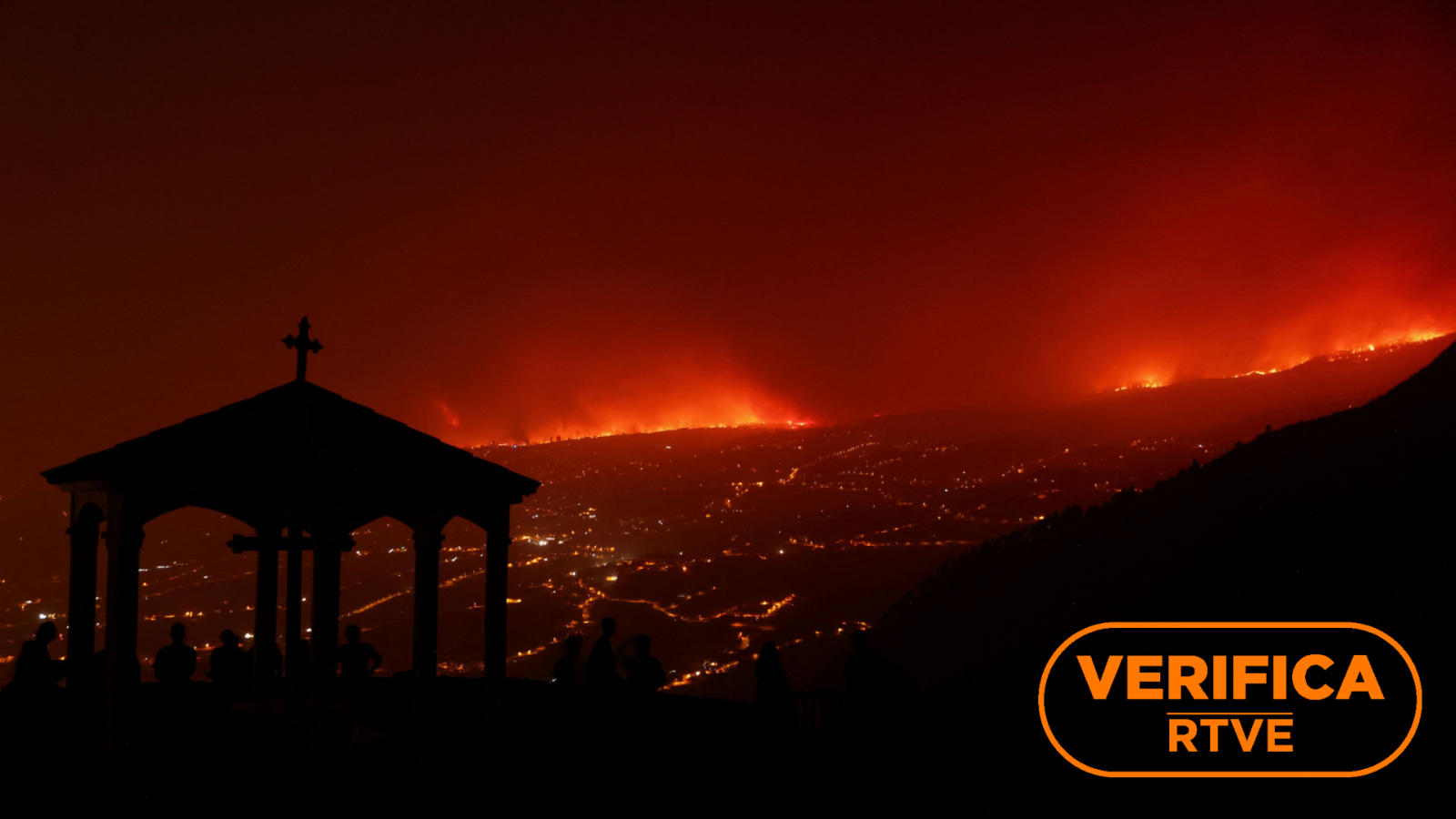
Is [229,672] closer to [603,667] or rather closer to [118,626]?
[118,626]

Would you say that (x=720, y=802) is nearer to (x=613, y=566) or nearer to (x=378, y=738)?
(x=378, y=738)

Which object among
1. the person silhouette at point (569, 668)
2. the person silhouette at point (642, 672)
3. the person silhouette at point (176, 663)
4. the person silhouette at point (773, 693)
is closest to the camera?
the person silhouette at point (773, 693)

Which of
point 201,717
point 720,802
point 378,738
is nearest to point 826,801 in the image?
point 720,802

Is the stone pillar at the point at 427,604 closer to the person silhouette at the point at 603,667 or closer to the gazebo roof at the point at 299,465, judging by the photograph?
the gazebo roof at the point at 299,465

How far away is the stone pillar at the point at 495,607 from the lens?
41.6ft

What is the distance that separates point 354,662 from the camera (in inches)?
562

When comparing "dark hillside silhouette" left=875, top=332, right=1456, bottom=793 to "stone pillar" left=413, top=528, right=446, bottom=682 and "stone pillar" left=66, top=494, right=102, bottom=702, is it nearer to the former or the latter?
"stone pillar" left=413, top=528, right=446, bottom=682

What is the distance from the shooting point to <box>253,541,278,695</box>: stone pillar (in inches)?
567

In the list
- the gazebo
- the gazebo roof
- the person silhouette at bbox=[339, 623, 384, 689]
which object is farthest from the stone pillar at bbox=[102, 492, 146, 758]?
the person silhouette at bbox=[339, 623, 384, 689]

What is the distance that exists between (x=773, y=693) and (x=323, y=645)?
204 inches

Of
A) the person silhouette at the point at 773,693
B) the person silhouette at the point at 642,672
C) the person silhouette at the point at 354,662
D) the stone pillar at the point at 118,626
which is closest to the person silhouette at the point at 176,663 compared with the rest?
the person silhouette at the point at 354,662

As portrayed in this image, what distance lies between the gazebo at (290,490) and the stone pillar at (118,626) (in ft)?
0.05

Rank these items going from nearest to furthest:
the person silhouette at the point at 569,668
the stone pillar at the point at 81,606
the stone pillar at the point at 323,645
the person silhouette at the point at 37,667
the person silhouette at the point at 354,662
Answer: the stone pillar at the point at 323,645, the stone pillar at the point at 81,606, the person silhouette at the point at 569,668, the person silhouette at the point at 37,667, the person silhouette at the point at 354,662

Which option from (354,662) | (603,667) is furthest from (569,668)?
(354,662)
